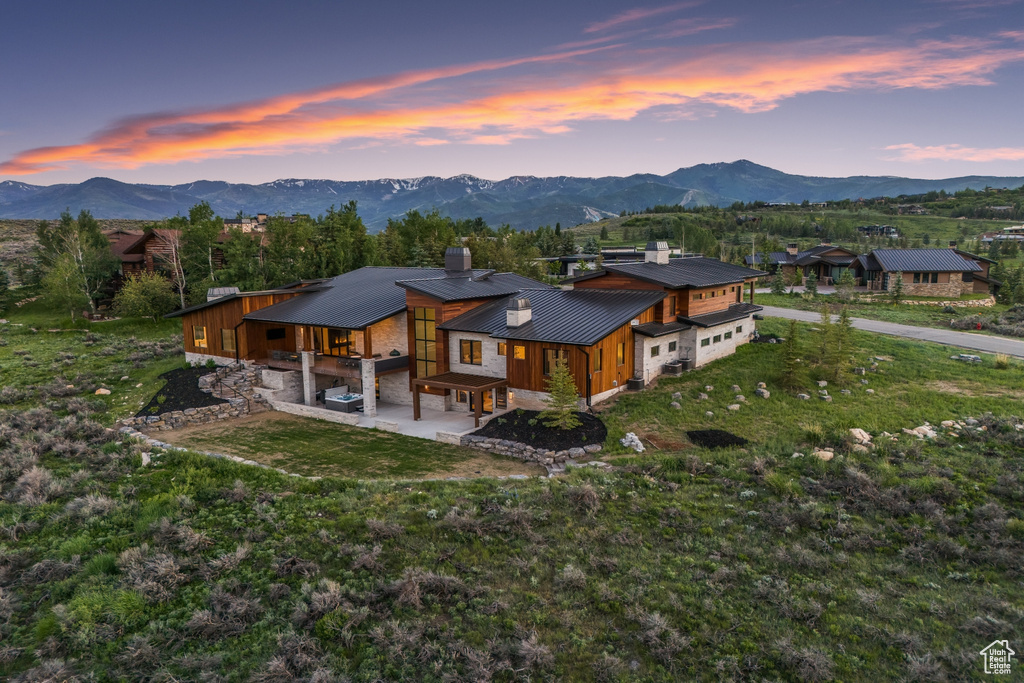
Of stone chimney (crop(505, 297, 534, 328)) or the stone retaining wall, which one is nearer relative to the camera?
the stone retaining wall

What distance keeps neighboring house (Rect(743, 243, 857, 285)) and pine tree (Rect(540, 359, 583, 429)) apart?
53.1 meters

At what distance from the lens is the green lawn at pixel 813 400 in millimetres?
22469

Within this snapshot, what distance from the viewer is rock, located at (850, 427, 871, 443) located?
67.8 ft

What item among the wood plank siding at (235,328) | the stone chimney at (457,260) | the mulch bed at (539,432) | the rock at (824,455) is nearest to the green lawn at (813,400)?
the mulch bed at (539,432)

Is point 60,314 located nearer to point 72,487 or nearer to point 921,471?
point 72,487

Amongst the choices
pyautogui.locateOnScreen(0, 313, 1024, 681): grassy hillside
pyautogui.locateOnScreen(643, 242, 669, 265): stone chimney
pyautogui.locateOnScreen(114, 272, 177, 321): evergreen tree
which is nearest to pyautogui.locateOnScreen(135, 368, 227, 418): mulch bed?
pyautogui.locateOnScreen(0, 313, 1024, 681): grassy hillside

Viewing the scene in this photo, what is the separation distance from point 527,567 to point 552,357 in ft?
41.8

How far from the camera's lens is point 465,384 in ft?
A: 83.1

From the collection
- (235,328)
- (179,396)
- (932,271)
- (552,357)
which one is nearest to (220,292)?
(235,328)

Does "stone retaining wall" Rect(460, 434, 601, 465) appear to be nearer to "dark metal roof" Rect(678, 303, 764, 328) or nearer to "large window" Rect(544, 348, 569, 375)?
"large window" Rect(544, 348, 569, 375)

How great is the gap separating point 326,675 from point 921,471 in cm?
1736

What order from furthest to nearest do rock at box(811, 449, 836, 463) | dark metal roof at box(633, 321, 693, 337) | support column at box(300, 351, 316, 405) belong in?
support column at box(300, 351, 316, 405)
dark metal roof at box(633, 321, 693, 337)
rock at box(811, 449, 836, 463)

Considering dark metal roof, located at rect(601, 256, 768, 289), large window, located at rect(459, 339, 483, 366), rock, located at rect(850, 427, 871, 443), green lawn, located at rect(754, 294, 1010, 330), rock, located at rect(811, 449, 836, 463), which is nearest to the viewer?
rock, located at rect(811, 449, 836, 463)

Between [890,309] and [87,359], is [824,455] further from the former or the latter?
[87,359]
